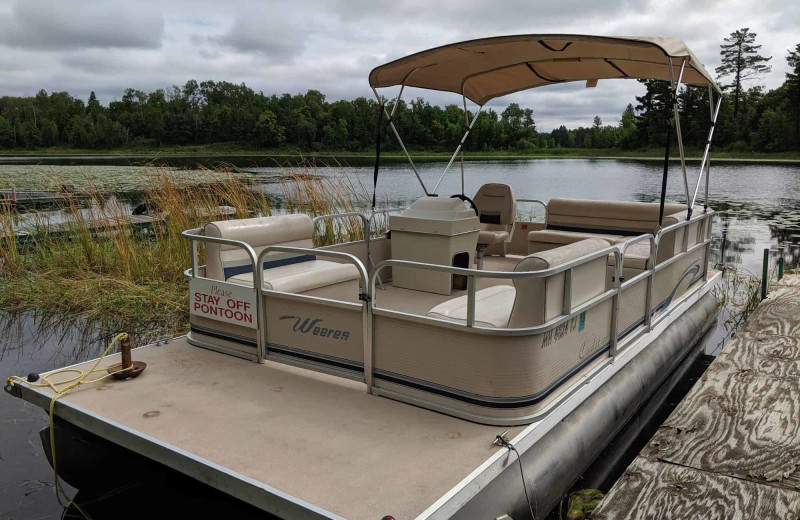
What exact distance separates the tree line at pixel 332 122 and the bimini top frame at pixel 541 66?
17069 millimetres

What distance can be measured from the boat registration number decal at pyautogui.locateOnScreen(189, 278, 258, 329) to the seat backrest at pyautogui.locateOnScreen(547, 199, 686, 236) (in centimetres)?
364

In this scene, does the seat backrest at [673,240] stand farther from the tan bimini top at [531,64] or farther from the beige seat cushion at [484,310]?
the beige seat cushion at [484,310]

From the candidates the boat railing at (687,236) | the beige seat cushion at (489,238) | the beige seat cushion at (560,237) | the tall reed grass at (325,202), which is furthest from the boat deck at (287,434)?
the tall reed grass at (325,202)

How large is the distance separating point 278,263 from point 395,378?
143 centimetres

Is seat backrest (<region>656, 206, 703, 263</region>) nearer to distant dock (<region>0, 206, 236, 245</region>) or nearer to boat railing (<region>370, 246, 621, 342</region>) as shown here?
boat railing (<region>370, 246, 621, 342</region>)

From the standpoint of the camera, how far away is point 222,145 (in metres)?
33.8

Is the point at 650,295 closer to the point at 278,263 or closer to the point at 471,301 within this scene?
the point at 471,301

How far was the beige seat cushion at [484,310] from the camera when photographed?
9.49 feet

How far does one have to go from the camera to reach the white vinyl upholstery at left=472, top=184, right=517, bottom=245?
595cm

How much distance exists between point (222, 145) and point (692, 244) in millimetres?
31560

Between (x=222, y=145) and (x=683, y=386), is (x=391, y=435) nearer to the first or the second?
(x=683, y=386)

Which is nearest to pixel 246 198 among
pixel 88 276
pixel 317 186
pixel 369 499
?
pixel 317 186

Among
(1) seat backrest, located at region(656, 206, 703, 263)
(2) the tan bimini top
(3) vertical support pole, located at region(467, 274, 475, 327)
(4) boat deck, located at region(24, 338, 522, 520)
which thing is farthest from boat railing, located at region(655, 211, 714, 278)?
(4) boat deck, located at region(24, 338, 522, 520)

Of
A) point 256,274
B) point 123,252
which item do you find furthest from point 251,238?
point 123,252
